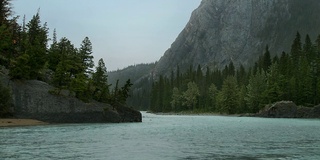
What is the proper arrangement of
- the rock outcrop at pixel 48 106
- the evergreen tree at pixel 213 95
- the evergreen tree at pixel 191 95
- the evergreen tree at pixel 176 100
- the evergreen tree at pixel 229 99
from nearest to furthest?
the rock outcrop at pixel 48 106 → the evergreen tree at pixel 229 99 → the evergreen tree at pixel 213 95 → the evergreen tree at pixel 191 95 → the evergreen tree at pixel 176 100

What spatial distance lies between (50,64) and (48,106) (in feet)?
63.6

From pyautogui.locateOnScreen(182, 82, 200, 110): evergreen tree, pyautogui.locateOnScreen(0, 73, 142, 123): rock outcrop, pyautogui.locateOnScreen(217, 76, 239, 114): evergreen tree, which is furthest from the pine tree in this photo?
pyautogui.locateOnScreen(0, 73, 142, 123): rock outcrop

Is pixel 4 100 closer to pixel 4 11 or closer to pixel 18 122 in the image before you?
pixel 18 122

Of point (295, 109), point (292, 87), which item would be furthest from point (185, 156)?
point (292, 87)

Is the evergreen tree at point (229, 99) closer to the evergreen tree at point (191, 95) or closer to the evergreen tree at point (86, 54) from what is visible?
the evergreen tree at point (191, 95)

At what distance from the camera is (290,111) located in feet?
348

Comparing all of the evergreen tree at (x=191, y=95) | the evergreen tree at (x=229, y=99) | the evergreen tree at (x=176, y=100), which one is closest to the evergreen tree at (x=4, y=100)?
the evergreen tree at (x=229, y=99)

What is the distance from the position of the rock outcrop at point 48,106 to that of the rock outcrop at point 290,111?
5435 cm

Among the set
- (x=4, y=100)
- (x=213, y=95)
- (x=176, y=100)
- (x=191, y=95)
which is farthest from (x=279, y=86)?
(x=4, y=100)

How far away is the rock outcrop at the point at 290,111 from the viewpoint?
103m

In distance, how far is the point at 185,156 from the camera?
24.2 metres

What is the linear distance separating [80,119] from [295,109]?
66030mm

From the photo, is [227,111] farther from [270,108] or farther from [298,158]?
[298,158]

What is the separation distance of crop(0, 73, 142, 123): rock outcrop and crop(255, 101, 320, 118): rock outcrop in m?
54.4
